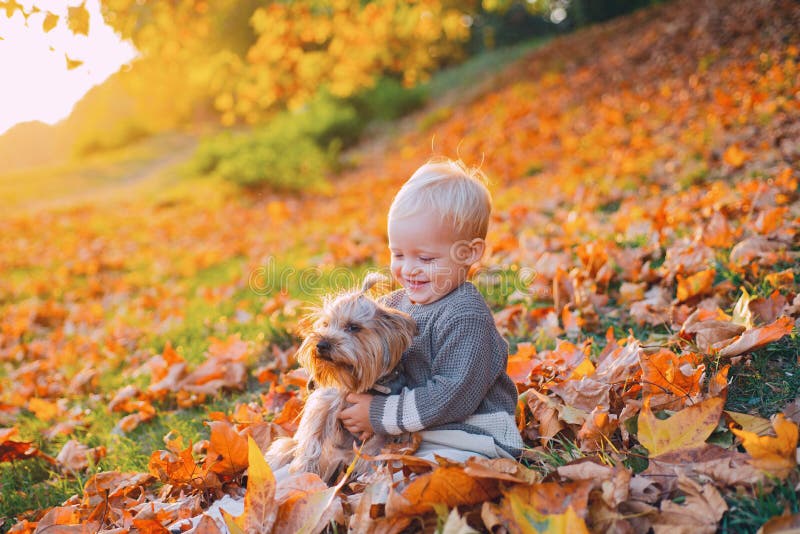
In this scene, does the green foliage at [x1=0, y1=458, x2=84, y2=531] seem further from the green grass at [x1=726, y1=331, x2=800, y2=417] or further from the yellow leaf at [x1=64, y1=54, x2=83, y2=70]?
the green grass at [x1=726, y1=331, x2=800, y2=417]

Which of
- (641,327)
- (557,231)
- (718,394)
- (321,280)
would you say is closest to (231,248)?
(321,280)

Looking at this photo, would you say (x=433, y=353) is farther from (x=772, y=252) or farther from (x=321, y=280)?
(x=321, y=280)

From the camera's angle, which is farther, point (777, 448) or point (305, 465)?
point (305, 465)

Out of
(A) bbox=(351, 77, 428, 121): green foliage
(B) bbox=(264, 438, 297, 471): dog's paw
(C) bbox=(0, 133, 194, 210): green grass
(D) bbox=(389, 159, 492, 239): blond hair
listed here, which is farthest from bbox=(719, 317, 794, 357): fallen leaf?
(A) bbox=(351, 77, 428, 121): green foliage

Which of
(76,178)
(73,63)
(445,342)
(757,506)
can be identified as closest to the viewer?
(757,506)

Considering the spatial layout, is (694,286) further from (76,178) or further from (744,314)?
(76,178)

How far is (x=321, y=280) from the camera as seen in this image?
5.58 metres

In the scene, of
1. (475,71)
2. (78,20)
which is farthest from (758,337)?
(475,71)

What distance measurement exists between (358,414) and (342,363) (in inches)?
9.4

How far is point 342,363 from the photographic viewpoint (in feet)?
6.72

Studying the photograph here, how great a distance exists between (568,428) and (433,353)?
0.64m

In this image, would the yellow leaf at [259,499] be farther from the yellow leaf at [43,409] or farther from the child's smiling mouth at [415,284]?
the yellow leaf at [43,409]

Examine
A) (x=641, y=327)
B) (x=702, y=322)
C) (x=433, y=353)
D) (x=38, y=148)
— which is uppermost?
(x=38, y=148)

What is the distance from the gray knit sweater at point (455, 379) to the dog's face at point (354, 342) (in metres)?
0.11
